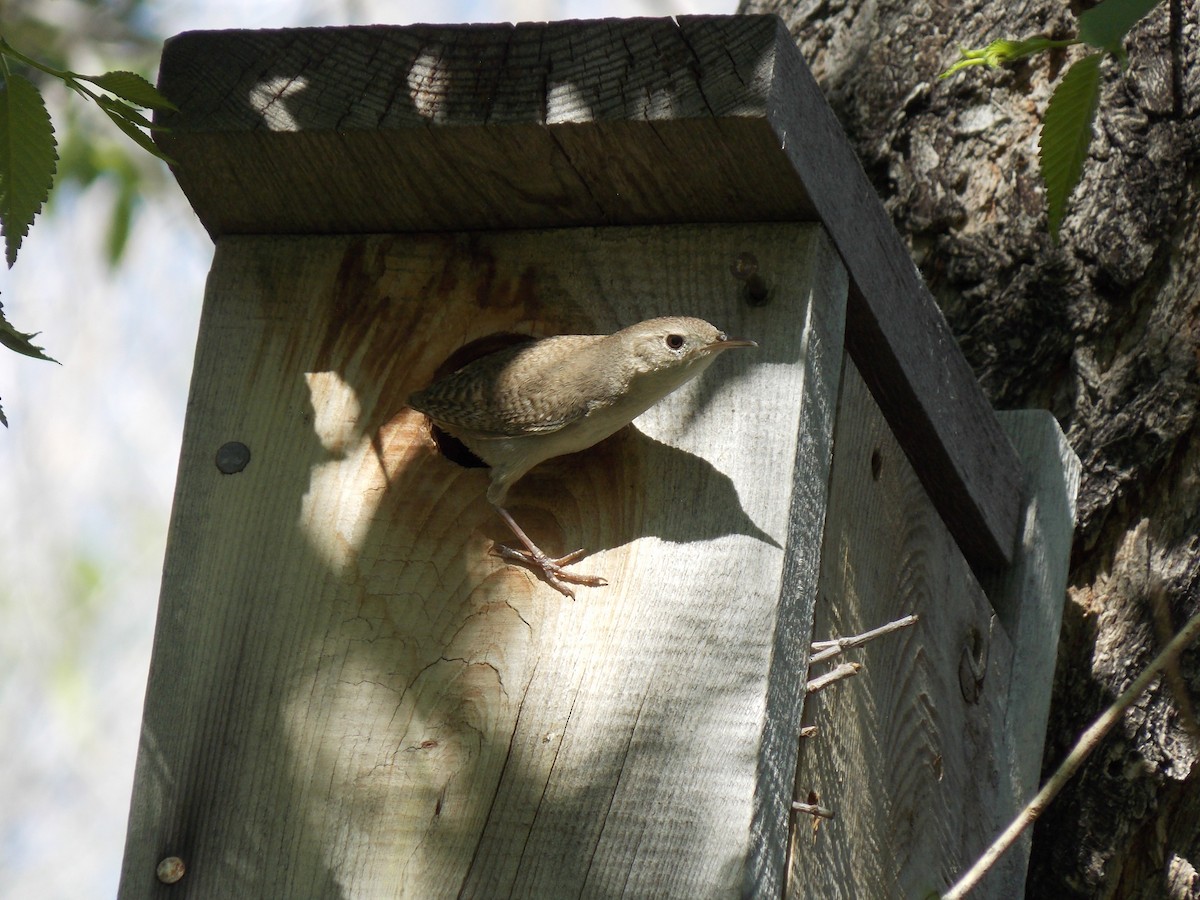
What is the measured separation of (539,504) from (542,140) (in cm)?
56

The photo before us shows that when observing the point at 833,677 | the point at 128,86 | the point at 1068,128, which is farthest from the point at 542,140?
the point at 833,677

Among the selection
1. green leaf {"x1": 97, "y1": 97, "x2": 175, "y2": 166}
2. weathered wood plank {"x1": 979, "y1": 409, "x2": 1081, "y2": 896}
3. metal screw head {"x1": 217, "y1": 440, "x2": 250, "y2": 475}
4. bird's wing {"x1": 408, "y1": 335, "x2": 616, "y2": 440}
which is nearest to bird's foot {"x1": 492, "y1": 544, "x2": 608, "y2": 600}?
bird's wing {"x1": 408, "y1": 335, "x2": 616, "y2": 440}

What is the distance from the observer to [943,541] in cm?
279

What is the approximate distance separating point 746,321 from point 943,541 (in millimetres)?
738

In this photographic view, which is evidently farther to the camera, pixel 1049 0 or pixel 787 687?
pixel 1049 0

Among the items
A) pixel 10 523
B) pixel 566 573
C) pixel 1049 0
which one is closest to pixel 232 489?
pixel 566 573

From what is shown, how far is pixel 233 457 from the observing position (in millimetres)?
2445

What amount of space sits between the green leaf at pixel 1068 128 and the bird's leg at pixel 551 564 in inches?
31.9

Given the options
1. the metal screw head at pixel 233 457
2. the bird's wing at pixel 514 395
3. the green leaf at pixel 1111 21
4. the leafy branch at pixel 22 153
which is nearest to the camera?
the green leaf at pixel 1111 21

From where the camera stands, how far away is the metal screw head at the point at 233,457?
2.44m

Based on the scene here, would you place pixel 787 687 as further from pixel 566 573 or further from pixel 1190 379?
pixel 1190 379

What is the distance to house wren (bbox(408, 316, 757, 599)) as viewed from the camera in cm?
219

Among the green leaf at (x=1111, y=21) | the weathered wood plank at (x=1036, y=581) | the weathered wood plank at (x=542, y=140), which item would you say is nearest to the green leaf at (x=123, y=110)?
the weathered wood plank at (x=542, y=140)

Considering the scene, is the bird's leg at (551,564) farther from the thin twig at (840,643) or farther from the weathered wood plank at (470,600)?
the thin twig at (840,643)
